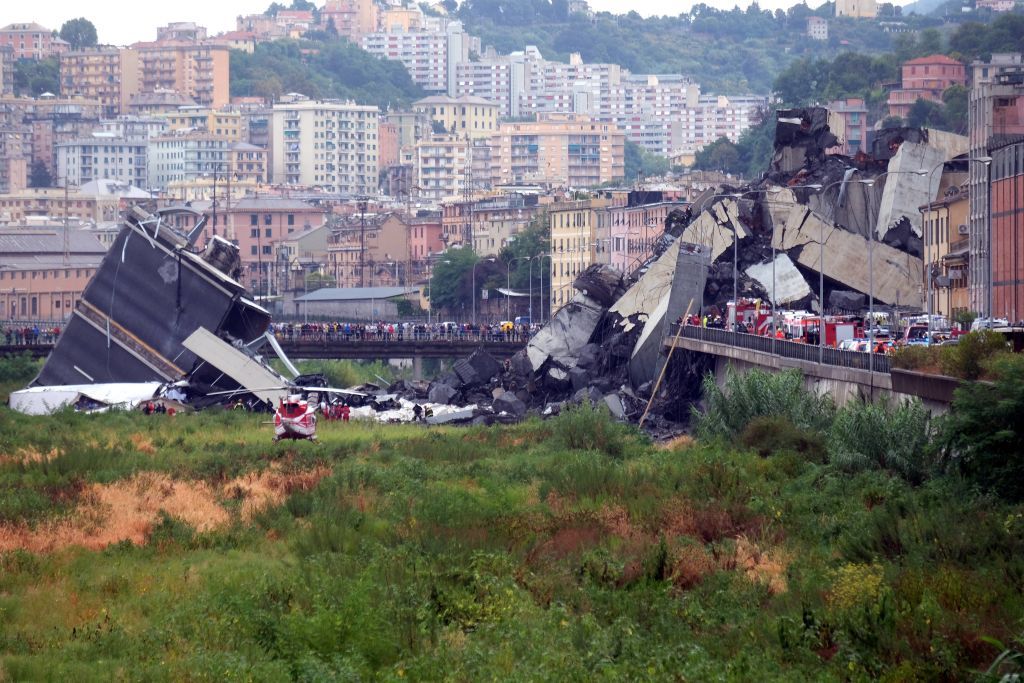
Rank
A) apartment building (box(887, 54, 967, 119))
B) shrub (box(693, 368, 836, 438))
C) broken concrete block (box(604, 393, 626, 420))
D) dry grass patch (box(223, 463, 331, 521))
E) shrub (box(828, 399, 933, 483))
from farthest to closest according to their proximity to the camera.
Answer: apartment building (box(887, 54, 967, 119)) < broken concrete block (box(604, 393, 626, 420)) < shrub (box(693, 368, 836, 438)) < dry grass patch (box(223, 463, 331, 521)) < shrub (box(828, 399, 933, 483))

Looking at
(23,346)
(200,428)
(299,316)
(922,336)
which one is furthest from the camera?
(299,316)

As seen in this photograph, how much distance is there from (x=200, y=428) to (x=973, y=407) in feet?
118

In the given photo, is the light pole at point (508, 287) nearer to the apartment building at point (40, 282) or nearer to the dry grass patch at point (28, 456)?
the apartment building at point (40, 282)

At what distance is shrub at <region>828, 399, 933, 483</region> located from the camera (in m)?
40.8

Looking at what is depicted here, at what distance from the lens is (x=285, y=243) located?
623 ft

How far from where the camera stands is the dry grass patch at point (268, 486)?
4273 cm

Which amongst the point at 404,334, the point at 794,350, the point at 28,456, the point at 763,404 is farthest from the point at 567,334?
the point at 28,456

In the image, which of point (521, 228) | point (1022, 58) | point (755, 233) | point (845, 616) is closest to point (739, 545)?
point (845, 616)

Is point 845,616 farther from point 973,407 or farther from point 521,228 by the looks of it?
point 521,228

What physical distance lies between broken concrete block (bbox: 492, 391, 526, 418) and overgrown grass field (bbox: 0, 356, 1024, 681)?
27.6 meters

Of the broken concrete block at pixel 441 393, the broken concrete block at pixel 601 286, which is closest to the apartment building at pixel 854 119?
the broken concrete block at pixel 601 286

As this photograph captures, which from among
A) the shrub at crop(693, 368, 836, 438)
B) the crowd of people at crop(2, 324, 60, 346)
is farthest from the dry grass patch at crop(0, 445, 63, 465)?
the crowd of people at crop(2, 324, 60, 346)

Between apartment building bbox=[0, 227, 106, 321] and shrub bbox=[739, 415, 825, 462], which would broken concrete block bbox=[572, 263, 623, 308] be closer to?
shrub bbox=[739, 415, 825, 462]

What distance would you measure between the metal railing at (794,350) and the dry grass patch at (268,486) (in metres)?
13.5
